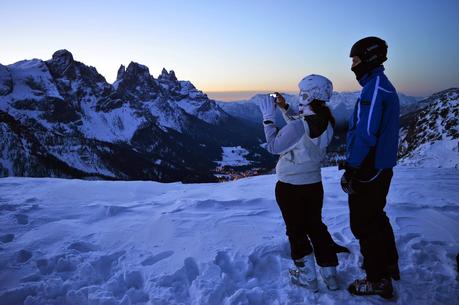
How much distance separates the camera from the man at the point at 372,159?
3.95m

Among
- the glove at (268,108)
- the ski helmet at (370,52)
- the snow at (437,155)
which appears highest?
the ski helmet at (370,52)

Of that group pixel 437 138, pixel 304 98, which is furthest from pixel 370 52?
pixel 437 138

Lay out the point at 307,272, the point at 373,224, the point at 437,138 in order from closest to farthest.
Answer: the point at 373,224, the point at 307,272, the point at 437,138

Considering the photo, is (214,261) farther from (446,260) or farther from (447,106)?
(447,106)

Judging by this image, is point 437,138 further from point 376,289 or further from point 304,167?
point 304,167

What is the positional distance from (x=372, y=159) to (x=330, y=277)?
4.99ft

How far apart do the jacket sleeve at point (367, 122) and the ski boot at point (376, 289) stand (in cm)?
143

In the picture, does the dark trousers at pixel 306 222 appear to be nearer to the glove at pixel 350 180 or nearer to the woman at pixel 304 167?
the woman at pixel 304 167

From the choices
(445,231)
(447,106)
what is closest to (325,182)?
(445,231)

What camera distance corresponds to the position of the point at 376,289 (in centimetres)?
426

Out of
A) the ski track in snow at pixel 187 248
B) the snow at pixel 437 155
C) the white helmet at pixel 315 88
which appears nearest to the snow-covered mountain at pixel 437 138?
the snow at pixel 437 155

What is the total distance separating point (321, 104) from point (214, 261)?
2.58 m

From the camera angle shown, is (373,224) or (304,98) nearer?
(304,98)

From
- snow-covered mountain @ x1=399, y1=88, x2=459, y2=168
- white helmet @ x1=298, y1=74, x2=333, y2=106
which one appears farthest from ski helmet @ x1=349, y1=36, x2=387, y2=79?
snow-covered mountain @ x1=399, y1=88, x2=459, y2=168
